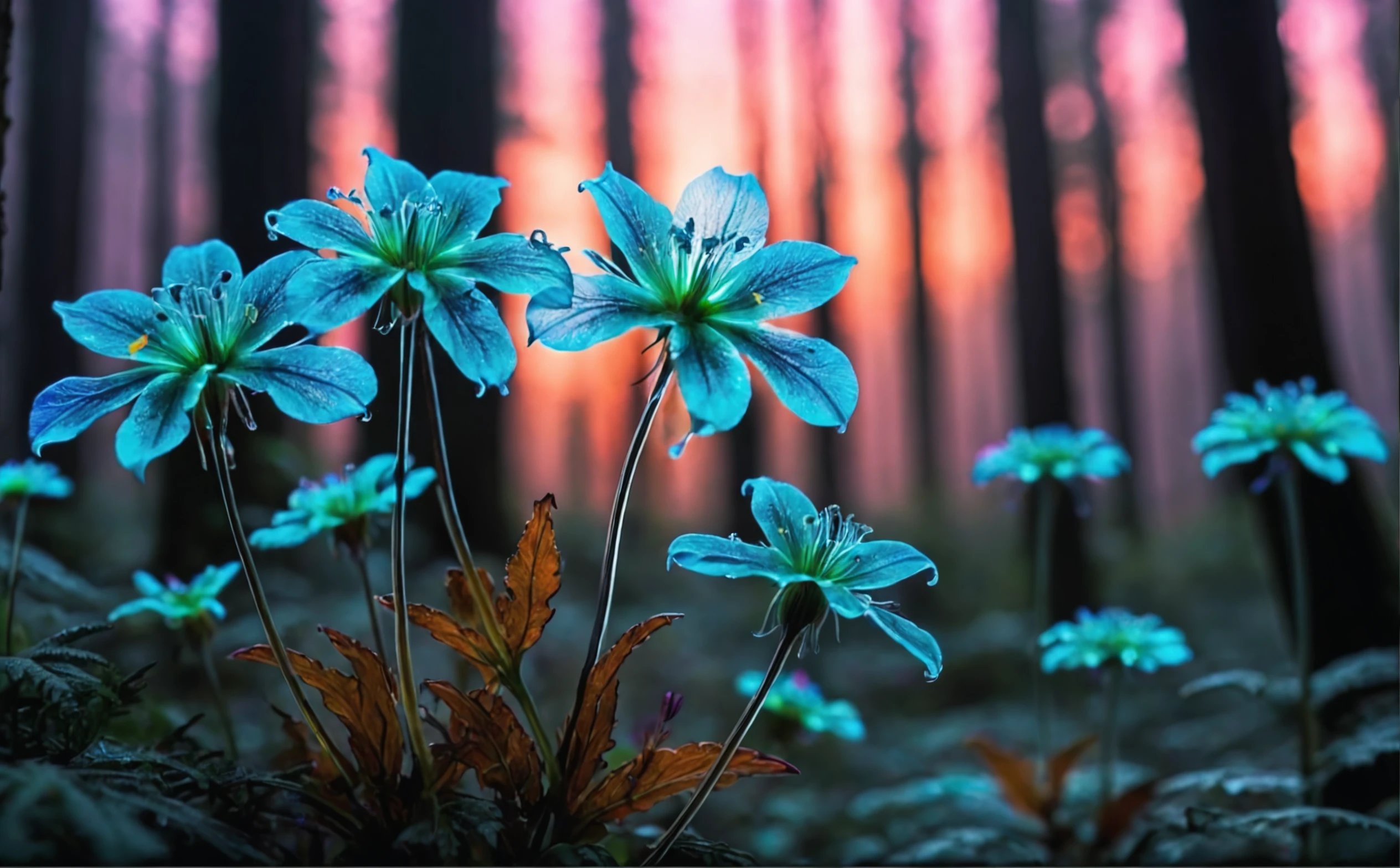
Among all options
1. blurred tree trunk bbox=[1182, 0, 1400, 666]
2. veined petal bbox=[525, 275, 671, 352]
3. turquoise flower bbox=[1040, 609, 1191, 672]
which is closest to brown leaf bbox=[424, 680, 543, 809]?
veined petal bbox=[525, 275, 671, 352]

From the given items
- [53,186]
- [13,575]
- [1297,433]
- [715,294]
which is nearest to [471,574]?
[715,294]

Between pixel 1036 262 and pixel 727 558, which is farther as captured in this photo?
pixel 1036 262

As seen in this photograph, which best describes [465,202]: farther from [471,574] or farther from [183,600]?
[183,600]

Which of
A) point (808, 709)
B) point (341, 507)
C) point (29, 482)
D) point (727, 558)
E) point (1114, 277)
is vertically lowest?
point (808, 709)

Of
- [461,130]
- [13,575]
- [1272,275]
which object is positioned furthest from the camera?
[461,130]

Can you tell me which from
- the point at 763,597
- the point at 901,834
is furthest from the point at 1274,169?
the point at 763,597
